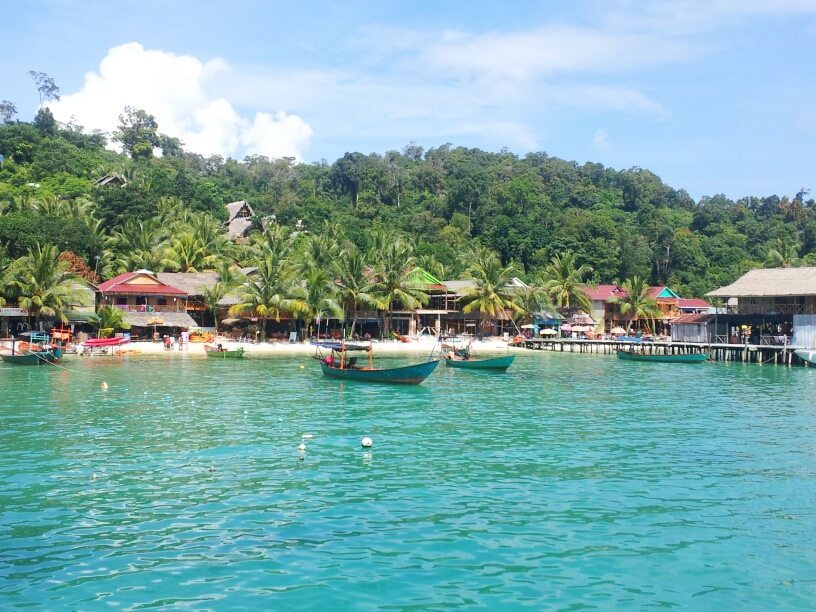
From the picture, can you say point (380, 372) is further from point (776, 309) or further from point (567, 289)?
point (567, 289)

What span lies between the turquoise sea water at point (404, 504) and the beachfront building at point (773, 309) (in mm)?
23711

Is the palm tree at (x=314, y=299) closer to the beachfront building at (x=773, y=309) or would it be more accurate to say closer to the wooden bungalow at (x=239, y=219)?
the wooden bungalow at (x=239, y=219)

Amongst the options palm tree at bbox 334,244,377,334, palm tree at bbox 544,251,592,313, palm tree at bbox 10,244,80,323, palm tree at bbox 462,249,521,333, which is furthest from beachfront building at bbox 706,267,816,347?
palm tree at bbox 10,244,80,323

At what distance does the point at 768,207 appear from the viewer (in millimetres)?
113188

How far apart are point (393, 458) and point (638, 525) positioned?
24.4ft

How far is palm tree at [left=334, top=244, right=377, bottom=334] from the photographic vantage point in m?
62.1

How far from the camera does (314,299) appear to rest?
195 feet

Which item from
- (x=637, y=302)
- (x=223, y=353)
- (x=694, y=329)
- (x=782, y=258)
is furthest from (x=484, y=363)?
(x=782, y=258)

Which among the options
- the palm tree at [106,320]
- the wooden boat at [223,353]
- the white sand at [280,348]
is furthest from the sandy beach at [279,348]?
the palm tree at [106,320]

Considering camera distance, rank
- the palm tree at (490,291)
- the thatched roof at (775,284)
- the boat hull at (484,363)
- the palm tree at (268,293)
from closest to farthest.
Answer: the boat hull at (484,363) < the thatched roof at (775,284) < the palm tree at (268,293) < the palm tree at (490,291)

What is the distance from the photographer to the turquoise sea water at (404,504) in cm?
1189

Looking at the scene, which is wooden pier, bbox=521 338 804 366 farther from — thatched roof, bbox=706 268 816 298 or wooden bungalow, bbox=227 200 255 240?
wooden bungalow, bbox=227 200 255 240

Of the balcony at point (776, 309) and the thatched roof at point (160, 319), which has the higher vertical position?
the balcony at point (776, 309)

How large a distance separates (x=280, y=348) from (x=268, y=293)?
429 centimetres
